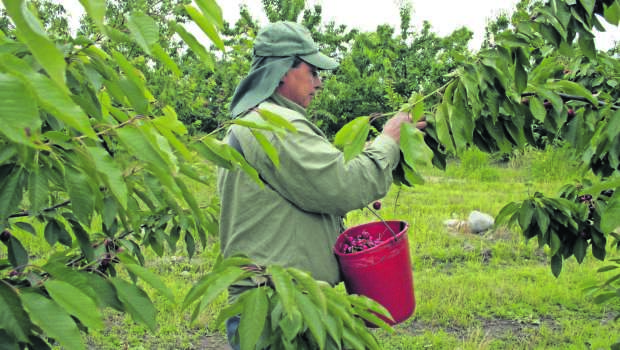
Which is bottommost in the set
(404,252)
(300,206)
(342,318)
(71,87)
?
(404,252)

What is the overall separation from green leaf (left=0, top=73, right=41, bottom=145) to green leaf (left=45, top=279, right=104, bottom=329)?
37 centimetres

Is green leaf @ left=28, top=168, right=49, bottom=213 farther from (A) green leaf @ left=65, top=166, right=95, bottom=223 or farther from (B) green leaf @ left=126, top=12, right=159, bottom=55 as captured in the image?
(B) green leaf @ left=126, top=12, right=159, bottom=55

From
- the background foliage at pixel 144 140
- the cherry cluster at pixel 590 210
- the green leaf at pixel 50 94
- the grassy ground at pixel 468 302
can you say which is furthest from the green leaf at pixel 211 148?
the grassy ground at pixel 468 302

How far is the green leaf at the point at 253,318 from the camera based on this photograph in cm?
119

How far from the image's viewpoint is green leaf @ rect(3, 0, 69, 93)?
579 mm

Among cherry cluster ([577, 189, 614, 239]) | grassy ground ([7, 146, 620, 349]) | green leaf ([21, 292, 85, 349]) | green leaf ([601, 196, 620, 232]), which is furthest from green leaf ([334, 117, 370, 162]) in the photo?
grassy ground ([7, 146, 620, 349])

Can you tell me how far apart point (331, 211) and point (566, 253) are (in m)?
1.17

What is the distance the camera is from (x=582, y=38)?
162 cm

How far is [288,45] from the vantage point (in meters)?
2.21

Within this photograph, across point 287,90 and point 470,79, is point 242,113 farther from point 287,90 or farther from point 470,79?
point 470,79

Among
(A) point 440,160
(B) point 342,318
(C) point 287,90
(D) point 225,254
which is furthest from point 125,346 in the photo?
(B) point 342,318

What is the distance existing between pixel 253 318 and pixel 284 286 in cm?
10

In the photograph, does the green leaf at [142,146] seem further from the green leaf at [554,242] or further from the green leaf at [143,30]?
the green leaf at [554,242]

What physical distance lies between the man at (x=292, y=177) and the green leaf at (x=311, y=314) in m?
0.68
